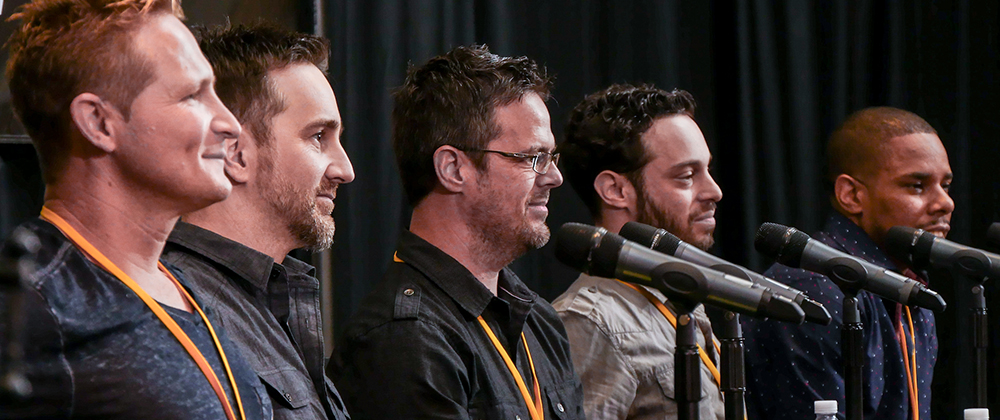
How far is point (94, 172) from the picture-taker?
A: 1.33 m

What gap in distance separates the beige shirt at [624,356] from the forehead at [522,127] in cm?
47

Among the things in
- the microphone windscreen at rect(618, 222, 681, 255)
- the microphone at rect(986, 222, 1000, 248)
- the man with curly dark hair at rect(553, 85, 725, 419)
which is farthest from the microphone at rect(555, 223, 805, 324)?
the microphone at rect(986, 222, 1000, 248)

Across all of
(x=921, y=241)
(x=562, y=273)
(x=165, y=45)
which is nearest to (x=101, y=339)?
(x=165, y=45)

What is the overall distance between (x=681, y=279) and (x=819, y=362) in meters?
1.34

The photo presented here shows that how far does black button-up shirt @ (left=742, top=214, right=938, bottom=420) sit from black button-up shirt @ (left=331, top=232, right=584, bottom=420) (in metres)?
0.70

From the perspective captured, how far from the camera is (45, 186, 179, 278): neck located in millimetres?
1323

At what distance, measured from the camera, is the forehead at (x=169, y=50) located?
1366 millimetres

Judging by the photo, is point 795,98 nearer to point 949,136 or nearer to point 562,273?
point 949,136

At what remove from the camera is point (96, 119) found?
1314 millimetres

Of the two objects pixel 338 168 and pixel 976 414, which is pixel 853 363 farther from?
pixel 338 168

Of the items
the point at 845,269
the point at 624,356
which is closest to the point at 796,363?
the point at 624,356

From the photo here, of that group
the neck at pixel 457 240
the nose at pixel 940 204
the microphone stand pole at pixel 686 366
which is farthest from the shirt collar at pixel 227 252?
the nose at pixel 940 204

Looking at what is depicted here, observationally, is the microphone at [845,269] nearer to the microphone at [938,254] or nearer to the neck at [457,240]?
the microphone at [938,254]

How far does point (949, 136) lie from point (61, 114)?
3629 millimetres
